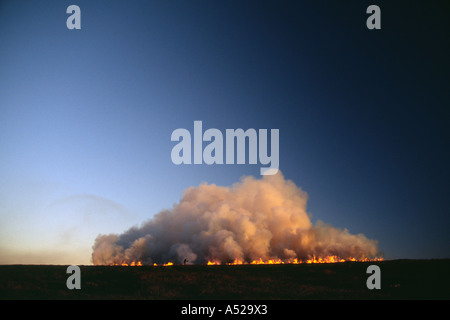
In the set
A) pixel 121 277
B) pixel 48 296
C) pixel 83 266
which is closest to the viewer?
pixel 48 296

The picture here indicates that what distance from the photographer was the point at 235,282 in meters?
54.9

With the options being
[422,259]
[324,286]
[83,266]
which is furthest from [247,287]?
[422,259]

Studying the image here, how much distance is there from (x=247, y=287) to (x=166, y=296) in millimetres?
11393

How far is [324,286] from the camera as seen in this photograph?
53031 mm

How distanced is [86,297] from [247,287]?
21.5 m

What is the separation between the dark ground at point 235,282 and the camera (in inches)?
1918

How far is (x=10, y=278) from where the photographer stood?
54.9 metres

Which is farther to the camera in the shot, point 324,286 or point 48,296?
point 324,286

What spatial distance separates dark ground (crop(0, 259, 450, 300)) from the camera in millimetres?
48719
